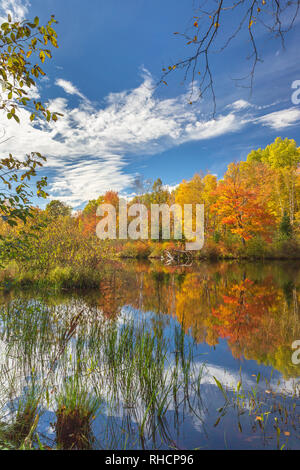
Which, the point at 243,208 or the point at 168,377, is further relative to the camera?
A: the point at 243,208

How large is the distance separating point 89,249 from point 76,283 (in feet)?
5.27

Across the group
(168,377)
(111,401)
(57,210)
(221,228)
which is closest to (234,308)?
(168,377)

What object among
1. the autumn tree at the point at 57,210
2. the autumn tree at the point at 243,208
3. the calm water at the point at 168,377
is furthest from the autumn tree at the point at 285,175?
the calm water at the point at 168,377

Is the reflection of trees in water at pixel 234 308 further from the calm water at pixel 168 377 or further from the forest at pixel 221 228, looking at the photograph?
the forest at pixel 221 228

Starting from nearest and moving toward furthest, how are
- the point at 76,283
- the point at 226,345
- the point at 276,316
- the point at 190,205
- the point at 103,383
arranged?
the point at 103,383 < the point at 226,345 < the point at 276,316 < the point at 76,283 < the point at 190,205

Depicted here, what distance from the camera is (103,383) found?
3.52m

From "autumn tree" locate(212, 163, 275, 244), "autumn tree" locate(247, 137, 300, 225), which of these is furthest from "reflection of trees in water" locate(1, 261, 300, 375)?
"autumn tree" locate(247, 137, 300, 225)

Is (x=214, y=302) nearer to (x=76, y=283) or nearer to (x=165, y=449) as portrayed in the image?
(x=76, y=283)

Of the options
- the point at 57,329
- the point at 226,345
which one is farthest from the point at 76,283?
the point at 226,345

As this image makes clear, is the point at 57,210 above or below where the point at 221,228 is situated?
below

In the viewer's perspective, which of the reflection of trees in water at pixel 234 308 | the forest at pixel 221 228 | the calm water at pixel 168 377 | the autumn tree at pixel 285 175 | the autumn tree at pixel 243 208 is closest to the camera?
the calm water at pixel 168 377

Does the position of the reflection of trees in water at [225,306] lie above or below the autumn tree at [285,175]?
below

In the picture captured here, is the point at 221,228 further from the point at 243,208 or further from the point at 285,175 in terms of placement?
the point at 285,175

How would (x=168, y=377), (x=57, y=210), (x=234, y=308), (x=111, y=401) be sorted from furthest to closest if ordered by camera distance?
1. (x=57, y=210)
2. (x=234, y=308)
3. (x=168, y=377)
4. (x=111, y=401)
